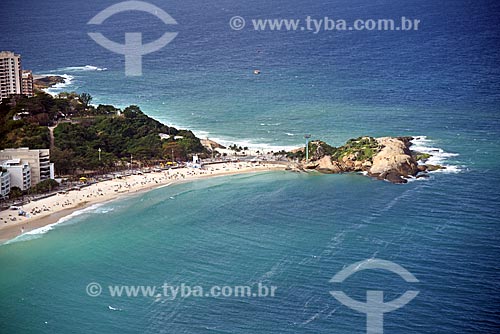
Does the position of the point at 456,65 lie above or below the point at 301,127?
above

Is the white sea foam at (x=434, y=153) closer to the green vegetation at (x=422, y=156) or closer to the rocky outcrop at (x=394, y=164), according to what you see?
the green vegetation at (x=422, y=156)

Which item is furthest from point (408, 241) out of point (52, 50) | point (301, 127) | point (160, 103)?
point (52, 50)

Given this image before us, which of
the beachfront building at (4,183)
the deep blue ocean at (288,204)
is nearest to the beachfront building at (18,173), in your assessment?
the beachfront building at (4,183)

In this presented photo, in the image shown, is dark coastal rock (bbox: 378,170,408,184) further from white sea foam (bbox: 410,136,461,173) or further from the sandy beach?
the sandy beach

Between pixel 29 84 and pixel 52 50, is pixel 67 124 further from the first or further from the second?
pixel 52 50

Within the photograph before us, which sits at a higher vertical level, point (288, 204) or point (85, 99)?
point (85, 99)

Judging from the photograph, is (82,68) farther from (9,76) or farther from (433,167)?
(433,167)

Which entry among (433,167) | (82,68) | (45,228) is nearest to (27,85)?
(82,68)
